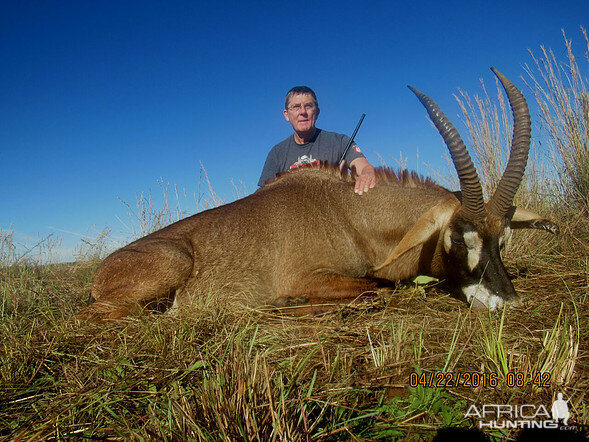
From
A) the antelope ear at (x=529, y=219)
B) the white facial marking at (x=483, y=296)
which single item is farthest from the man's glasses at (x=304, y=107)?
the white facial marking at (x=483, y=296)

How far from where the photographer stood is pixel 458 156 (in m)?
3.38

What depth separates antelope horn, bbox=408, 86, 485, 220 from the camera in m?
3.33

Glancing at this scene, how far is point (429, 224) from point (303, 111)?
4.13 metres

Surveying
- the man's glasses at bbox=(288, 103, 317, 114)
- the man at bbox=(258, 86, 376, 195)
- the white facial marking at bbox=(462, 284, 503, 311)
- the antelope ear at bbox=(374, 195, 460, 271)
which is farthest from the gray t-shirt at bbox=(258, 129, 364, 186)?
the white facial marking at bbox=(462, 284, 503, 311)

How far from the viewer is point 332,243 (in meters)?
3.95

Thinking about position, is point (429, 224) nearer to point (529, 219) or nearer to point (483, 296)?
point (483, 296)

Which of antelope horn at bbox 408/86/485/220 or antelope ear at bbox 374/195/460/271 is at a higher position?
antelope horn at bbox 408/86/485/220

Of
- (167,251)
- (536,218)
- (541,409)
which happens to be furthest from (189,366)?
(536,218)

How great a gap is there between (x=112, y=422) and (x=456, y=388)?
1.58 metres

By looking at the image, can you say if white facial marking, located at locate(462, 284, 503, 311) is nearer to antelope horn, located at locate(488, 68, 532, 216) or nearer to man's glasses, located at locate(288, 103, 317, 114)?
antelope horn, located at locate(488, 68, 532, 216)

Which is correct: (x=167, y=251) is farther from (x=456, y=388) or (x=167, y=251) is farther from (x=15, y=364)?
(x=456, y=388)

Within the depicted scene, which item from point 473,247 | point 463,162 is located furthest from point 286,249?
point 463,162

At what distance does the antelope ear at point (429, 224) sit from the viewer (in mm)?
3473

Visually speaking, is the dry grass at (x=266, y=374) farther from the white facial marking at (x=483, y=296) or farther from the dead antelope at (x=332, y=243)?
the dead antelope at (x=332, y=243)
